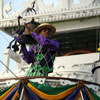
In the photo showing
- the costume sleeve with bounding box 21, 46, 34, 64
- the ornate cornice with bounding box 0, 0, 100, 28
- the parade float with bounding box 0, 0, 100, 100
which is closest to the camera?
the parade float with bounding box 0, 0, 100, 100

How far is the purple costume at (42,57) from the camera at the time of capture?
9.13 meters

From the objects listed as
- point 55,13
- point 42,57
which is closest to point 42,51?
point 42,57

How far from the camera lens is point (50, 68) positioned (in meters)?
9.36

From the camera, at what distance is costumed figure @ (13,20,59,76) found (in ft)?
29.9

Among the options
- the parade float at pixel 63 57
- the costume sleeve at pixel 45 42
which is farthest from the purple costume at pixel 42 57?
the parade float at pixel 63 57

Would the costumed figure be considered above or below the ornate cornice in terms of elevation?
below

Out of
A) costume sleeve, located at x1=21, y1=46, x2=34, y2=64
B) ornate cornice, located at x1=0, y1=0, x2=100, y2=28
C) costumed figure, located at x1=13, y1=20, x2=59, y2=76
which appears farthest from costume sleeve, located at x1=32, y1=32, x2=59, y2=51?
ornate cornice, located at x1=0, y1=0, x2=100, y2=28

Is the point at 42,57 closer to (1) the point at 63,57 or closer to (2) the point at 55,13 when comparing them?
(1) the point at 63,57

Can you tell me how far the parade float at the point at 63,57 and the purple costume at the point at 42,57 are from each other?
0.92 feet

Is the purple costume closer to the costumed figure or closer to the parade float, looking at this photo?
the costumed figure

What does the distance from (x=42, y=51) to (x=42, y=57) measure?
5.0 inches

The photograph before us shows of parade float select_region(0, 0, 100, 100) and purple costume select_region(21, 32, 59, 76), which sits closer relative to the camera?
parade float select_region(0, 0, 100, 100)

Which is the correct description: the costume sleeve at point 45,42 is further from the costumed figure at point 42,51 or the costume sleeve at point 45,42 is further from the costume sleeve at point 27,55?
the costume sleeve at point 27,55

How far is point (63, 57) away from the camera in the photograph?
39.1 feet
